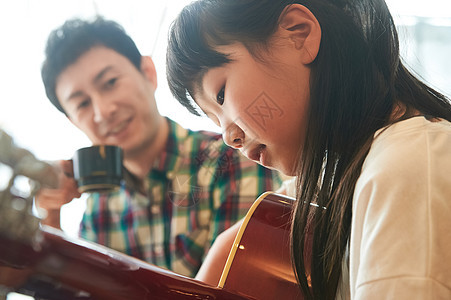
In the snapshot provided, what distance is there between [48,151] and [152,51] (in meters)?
0.48

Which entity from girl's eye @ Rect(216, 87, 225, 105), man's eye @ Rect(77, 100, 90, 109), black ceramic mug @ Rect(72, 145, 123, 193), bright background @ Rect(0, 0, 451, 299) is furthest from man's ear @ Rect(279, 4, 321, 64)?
man's eye @ Rect(77, 100, 90, 109)

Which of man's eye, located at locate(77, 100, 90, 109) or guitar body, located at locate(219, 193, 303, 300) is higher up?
man's eye, located at locate(77, 100, 90, 109)

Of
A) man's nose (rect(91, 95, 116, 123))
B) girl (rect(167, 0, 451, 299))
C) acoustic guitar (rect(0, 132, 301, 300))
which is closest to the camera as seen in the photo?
acoustic guitar (rect(0, 132, 301, 300))

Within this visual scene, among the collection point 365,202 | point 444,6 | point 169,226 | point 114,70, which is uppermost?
point 444,6

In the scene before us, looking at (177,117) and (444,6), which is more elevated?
(444,6)

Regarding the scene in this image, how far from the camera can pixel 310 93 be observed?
0.78 meters

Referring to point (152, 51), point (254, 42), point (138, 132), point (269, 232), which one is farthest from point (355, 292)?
point (152, 51)

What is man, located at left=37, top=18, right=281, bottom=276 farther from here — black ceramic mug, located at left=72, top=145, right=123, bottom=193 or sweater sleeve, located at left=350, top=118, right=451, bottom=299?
sweater sleeve, located at left=350, top=118, right=451, bottom=299

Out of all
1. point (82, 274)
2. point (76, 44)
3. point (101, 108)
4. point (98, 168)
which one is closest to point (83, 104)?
point (101, 108)

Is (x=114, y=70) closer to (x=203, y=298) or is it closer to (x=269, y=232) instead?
(x=269, y=232)

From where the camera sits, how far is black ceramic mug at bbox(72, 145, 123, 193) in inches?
47.1

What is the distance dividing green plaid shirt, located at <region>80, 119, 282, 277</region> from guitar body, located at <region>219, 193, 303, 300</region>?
0.51 meters

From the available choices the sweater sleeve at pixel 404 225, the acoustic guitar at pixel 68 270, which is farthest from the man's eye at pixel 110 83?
the sweater sleeve at pixel 404 225

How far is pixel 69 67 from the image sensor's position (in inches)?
57.1
